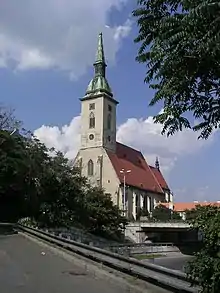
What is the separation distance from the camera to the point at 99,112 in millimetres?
103938

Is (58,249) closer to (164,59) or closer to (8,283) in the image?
(8,283)

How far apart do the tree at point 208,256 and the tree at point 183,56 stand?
180cm

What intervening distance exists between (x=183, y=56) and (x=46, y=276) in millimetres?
7912

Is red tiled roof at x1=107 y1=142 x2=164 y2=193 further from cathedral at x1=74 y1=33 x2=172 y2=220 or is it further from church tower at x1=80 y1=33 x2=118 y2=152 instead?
church tower at x1=80 y1=33 x2=118 y2=152

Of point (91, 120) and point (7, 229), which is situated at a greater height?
point (91, 120)

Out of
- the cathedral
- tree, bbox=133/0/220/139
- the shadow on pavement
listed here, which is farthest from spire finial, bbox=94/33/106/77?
tree, bbox=133/0/220/139

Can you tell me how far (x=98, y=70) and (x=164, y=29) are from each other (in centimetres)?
10060

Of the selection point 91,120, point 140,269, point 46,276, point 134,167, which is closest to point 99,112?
point 91,120

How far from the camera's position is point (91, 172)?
335ft

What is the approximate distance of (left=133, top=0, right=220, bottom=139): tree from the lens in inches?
224

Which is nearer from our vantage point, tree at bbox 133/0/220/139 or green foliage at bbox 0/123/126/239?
tree at bbox 133/0/220/139

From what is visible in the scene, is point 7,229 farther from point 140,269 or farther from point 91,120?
point 91,120

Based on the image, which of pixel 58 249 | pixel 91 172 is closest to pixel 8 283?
pixel 58 249

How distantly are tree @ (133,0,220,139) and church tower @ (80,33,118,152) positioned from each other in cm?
9385
